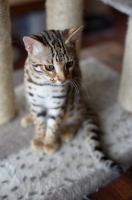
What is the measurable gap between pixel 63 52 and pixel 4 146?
0.57 m

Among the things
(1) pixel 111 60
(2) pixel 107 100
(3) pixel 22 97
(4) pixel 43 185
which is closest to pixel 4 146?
(4) pixel 43 185

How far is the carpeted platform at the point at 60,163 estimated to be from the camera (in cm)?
113

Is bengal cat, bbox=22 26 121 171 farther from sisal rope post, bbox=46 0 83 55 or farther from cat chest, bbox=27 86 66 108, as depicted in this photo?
sisal rope post, bbox=46 0 83 55

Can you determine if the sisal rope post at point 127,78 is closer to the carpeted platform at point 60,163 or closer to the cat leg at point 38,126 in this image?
the carpeted platform at point 60,163

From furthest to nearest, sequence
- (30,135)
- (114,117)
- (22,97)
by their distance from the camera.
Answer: (22,97)
(114,117)
(30,135)

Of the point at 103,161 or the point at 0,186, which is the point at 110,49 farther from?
the point at 0,186

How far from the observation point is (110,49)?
2197 millimetres

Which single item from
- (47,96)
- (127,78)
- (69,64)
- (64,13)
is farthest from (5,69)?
(127,78)

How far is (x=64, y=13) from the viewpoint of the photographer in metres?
1.51

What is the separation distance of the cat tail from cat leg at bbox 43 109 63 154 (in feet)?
0.52

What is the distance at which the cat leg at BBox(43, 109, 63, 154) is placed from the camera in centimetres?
125

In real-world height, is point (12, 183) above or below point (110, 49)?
below

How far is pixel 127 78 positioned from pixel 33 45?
2.14 ft

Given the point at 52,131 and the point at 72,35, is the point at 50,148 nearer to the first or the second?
the point at 52,131
